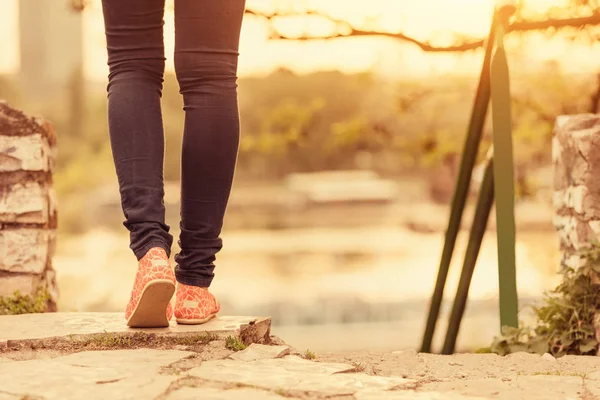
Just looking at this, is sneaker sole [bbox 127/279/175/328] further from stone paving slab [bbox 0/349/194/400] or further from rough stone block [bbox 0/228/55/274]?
rough stone block [bbox 0/228/55/274]

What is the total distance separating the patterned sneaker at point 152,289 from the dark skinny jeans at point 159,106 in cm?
3

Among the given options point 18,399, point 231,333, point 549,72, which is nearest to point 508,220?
point 231,333

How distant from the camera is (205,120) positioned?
4.97 feet

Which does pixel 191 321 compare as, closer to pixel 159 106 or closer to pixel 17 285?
pixel 159 106

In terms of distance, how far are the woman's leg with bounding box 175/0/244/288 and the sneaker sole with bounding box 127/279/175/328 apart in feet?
0.29

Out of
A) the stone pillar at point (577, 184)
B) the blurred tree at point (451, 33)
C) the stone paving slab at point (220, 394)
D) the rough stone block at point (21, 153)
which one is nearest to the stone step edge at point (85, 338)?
the stone paving slab at point (220, 394)

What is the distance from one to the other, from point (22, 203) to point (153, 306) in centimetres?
92

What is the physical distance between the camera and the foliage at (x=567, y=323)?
6.77 ft

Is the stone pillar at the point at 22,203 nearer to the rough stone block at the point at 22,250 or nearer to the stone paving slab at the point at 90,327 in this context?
the rough stone block at the point at 22,250

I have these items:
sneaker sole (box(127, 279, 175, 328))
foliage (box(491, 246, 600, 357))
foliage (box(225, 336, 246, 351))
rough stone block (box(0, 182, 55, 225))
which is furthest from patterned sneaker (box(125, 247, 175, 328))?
foliage (box(491, 246, 600, 357))

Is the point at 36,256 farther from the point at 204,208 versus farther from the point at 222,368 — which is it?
the point at 222,368

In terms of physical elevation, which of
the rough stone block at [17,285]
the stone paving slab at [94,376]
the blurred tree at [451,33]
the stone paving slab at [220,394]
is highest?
the blurred tree at [451,33]

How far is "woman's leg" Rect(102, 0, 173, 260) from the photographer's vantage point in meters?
1.50

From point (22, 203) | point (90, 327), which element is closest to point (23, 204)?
point (22, 203)
